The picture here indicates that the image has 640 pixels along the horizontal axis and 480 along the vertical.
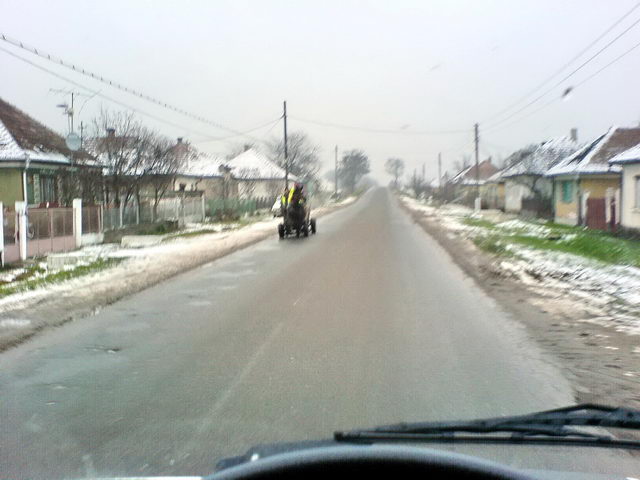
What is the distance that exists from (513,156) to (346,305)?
5793 centimetres

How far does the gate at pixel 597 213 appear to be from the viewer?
1214 inches

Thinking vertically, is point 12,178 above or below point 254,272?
above

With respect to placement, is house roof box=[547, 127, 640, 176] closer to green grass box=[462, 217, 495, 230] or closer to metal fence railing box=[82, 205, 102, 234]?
green grass box=[462, 217, 495, 230]

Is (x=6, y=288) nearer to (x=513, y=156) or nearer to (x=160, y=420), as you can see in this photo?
(x=160, y=420)

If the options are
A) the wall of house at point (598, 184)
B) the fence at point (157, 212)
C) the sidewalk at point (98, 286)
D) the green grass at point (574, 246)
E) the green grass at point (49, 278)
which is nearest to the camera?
the sidewalk at point (98, 286)

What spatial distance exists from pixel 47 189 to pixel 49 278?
53.2 feet

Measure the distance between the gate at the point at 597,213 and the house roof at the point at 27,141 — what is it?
73.0 feet

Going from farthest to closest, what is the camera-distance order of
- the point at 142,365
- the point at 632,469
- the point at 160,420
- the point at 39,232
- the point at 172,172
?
the point at 172,172, the point at 39,232, the point at 142,365, the point at 160,420, the point at 632,469

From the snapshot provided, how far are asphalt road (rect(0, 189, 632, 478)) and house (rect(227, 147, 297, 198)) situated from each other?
184 feet

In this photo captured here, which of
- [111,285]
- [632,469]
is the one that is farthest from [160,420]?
[111,285]

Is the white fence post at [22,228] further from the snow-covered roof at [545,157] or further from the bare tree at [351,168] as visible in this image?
the bare tree at [351,168]

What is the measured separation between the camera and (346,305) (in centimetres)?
1073

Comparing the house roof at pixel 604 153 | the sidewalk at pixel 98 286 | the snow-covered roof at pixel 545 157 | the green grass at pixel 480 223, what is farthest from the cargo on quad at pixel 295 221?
the snow-covered roof at pixel 545 157

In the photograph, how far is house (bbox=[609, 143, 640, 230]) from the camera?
26078mm
